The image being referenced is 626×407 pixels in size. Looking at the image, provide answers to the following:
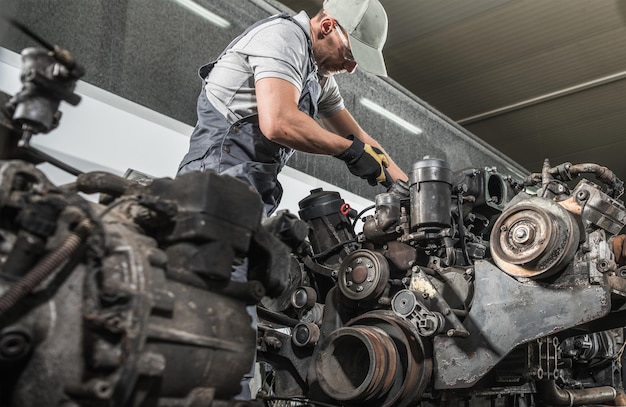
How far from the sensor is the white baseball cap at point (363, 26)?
102 inches

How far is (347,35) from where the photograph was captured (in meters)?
2.57

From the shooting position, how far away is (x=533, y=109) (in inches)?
281

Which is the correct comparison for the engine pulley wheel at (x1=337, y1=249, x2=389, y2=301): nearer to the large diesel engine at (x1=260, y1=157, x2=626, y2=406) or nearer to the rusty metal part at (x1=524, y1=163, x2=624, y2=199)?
the large diesel engine at (x1=260, y1=157, x2=626, y2=406)

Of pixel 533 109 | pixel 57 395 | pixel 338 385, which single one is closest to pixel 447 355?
pixel 338 385

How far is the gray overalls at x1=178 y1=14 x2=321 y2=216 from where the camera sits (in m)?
2.12

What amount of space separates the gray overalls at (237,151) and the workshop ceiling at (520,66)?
118 inches

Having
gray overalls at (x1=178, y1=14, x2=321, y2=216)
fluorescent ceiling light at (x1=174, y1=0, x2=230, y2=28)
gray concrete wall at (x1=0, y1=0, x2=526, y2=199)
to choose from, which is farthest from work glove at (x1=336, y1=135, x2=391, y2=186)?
fluorescent ceiling light at (x1=174, y1=0, x2=230, y2=28)

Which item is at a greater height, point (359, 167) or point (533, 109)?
point (533, 109)

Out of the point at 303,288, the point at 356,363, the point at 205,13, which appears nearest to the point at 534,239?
the point at 356,363

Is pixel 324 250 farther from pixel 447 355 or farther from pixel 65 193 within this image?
pixel 65 193

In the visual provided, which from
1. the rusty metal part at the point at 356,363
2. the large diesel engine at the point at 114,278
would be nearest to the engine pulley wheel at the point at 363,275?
the rusty metal part at the point at 356,363

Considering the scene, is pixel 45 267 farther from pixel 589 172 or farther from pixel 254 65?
pixel 589 172

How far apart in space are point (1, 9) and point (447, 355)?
1.89 m

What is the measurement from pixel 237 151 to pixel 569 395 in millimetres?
1754
